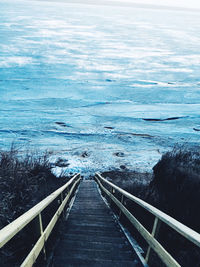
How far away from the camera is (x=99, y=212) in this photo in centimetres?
523

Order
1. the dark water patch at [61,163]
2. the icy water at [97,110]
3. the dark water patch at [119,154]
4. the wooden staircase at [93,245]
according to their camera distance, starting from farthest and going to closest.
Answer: the icy water at [97,110] < the dark water patch at [119,154] < the dark water patch at [61,163] < the wooden staircase at [93,245]

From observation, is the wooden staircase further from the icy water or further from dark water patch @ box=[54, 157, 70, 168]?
the icy water

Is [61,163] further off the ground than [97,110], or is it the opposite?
[97,110]

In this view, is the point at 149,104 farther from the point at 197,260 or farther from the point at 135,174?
the point at 197,260

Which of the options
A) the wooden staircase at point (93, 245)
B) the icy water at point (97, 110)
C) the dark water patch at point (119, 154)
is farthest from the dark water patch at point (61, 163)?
the wooden staircase at point (93, 245)

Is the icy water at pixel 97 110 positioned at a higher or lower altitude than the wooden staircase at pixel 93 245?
higher

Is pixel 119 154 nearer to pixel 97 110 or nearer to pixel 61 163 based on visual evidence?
pixel 61 163

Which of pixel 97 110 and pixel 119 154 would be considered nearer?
pixel 119 154

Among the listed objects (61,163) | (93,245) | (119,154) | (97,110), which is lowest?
(93,245)

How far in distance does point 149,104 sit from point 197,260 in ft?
85.6

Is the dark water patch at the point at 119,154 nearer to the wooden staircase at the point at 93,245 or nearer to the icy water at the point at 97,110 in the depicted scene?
the icy water at the point at 97,110

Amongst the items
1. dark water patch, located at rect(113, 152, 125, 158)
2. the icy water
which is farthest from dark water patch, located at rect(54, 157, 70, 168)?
dark water patch, located at rect(113, 152, 125, 158)

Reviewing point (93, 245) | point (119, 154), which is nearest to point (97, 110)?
point (119, 154)

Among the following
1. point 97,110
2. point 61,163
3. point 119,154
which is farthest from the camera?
point 97,110
